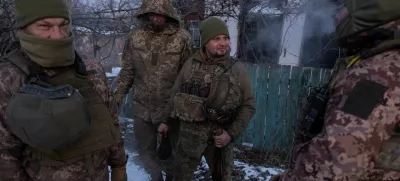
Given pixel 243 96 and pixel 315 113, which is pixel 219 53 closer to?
pixel 243 96

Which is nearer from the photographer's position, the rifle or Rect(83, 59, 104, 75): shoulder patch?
Rect(83, 59, 104, 75): shoulder patch

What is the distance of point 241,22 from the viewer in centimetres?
577

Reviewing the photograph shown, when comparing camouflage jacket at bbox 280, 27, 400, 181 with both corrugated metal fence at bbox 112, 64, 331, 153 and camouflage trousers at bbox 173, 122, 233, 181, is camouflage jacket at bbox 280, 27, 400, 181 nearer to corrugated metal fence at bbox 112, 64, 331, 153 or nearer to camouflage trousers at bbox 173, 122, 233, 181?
camouflage trousers at bbox 173, 122, 233, 181

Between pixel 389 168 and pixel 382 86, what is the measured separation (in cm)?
39

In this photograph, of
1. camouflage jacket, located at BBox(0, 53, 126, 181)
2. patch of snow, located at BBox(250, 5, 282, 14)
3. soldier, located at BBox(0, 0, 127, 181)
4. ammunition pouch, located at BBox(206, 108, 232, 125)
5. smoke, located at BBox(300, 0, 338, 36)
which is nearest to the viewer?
soldier, located at BBox(0, 0, 127, 181)

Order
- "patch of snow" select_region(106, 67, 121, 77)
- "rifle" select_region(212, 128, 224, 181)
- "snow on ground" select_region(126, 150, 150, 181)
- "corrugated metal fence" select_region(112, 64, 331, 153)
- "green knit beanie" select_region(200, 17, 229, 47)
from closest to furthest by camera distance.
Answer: "green knit beanie" select_region(200, 17, 229, 47)
"rifle" select_region(212, 128, 224, 181)
"snow on ground" select_region(126, 150, 150, 181)
"corrugated metal fence" select_region(112, 64, 331, 153)
"patch of snow" select_region(106, 67, 121, 77)

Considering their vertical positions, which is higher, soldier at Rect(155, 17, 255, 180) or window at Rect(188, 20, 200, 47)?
window at Rect(188, 20, 200, 47)

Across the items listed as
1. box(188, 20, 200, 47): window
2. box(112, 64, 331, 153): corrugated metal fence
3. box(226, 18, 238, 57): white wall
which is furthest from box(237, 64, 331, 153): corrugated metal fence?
box(226, 18, 238, 57): white wall

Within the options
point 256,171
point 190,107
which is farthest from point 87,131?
point 256,171

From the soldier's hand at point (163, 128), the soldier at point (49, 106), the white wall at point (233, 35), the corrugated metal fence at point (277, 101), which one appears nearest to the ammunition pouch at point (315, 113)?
the soldier at point (49, 106)

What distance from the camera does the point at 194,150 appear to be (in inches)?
113

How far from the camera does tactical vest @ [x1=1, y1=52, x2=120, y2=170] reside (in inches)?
63.7

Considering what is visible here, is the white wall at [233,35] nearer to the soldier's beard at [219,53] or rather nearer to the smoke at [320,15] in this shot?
the smoke at [320,15]

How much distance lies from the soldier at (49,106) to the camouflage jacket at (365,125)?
49.6 inches
